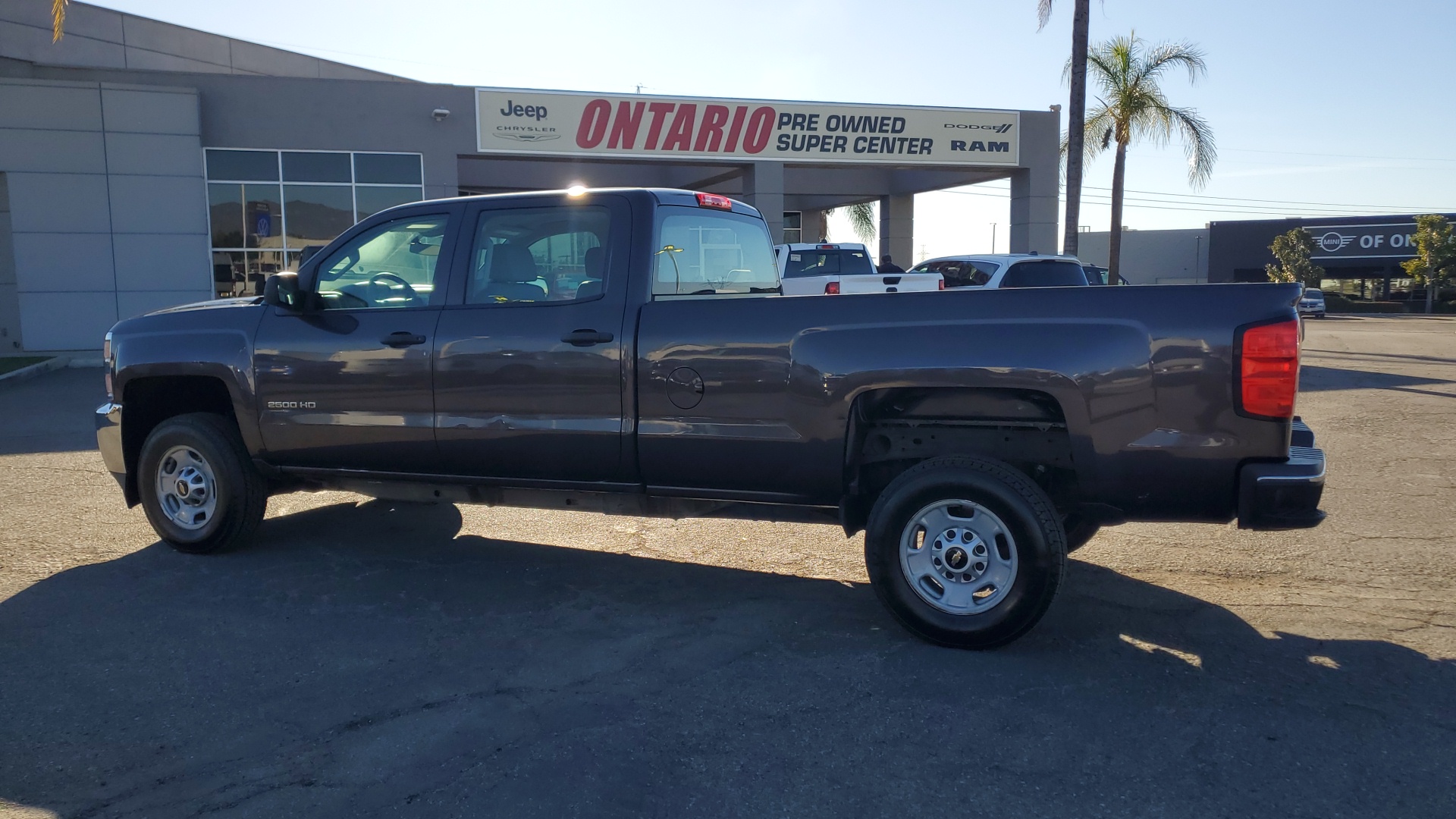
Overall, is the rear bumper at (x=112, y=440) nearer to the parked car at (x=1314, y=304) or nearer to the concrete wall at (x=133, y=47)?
the concrete wall at (x=133, y=47)

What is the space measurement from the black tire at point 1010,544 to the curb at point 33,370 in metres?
16.2

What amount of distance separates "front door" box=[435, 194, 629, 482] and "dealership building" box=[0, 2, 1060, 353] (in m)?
16.9

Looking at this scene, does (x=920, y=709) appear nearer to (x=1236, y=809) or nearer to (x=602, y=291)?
(x=1236, y=809)

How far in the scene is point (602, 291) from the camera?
5211 mm

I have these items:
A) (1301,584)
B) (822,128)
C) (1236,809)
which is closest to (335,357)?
(1236,809)

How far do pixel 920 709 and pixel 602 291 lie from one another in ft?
8.23

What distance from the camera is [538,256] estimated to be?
18.0 ft

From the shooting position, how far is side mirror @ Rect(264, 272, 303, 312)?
5.70m

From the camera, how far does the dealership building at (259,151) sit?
19.8 m

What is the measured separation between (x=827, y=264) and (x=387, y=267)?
429 inches

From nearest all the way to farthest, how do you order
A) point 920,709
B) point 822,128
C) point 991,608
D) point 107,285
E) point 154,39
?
point 920,709 → point 991,608 → point 107,285 → point 822,128 → point 154,39

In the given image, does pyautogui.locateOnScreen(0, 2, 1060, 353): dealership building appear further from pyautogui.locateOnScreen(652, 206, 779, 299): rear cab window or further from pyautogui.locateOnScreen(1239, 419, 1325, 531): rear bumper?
pyautogui.locateOnScreen(1239, 419, 1325, 531): rear bumper

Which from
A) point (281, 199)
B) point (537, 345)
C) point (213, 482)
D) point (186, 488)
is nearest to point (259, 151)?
point (281, 199)

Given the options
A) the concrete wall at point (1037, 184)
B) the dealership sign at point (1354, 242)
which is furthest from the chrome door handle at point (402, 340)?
the dealership sign at point (1354, 242)
